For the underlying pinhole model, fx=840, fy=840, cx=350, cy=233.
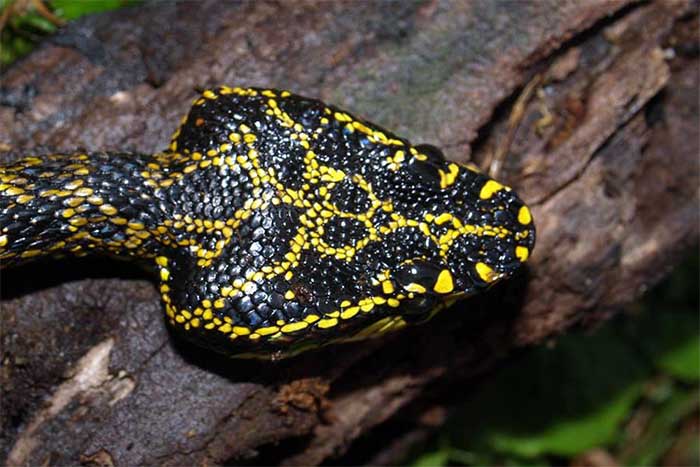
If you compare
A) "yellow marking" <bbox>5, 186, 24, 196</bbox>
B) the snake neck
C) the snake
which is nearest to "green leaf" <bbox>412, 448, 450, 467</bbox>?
the snake

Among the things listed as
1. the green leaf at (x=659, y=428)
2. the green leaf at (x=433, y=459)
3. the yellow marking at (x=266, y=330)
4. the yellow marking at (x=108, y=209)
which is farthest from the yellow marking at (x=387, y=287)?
the green leaf at (x=659, y=428)

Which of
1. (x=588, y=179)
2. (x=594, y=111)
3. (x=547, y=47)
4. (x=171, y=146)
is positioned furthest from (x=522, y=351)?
(x=171, y=146)

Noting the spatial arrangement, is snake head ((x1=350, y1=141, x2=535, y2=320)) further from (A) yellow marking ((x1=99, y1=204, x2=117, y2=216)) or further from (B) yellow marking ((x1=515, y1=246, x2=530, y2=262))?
(A) yellow marking ((x1=99, y1=204, x2=117, y2=216))

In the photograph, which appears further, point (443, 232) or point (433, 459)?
point (433, 459)

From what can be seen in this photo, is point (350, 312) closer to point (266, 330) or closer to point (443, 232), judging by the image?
point (266, 330)

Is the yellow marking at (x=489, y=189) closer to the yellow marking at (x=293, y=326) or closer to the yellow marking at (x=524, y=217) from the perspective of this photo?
the yellow marking at (x=524, y=217)

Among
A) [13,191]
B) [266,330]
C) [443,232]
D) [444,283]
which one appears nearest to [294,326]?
[266,330]

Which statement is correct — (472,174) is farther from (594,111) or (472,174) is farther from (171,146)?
(171,146)
